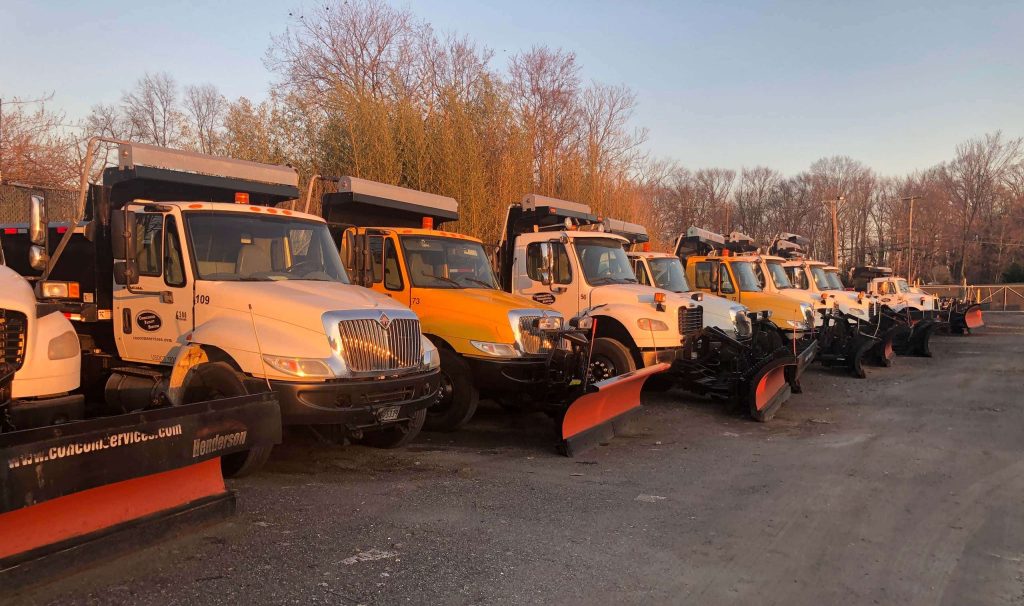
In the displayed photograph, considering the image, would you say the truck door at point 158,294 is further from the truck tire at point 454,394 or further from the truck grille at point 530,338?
the truck grille at point 530,338

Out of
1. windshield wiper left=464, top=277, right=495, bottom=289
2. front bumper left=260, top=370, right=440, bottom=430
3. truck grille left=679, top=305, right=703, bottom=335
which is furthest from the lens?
truck grille left=679, top=305, right=703, bottom=335

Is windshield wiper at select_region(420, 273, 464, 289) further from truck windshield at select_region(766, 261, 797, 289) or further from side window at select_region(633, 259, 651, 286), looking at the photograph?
truck windshield at select_region(766, 261, 797, 289)

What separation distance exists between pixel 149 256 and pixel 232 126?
41.9ft

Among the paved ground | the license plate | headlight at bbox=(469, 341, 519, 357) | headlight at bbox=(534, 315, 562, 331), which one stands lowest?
the paved ground

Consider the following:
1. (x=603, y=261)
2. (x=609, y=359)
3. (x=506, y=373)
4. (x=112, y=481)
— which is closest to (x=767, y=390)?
(x=609, y=359)

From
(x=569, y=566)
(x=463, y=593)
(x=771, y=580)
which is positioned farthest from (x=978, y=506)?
(x=463, y=593)

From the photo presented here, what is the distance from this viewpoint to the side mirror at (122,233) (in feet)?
21.2

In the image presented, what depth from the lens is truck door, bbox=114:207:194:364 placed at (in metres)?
6.71

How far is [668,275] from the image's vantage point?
43.8 feet

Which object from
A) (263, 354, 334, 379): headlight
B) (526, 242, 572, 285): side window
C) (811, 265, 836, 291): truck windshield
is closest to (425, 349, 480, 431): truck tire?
(263, 354, 334, 379): headlight

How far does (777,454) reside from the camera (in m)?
7.96

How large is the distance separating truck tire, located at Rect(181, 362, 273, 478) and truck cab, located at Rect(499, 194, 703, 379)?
493 centimetres

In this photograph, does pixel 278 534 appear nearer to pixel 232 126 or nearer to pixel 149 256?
pixel 149 256

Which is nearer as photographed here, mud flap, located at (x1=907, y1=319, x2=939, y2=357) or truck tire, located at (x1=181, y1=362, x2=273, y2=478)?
truck tire, located at (x1=181, y1=362, x2=273, y2=478)
